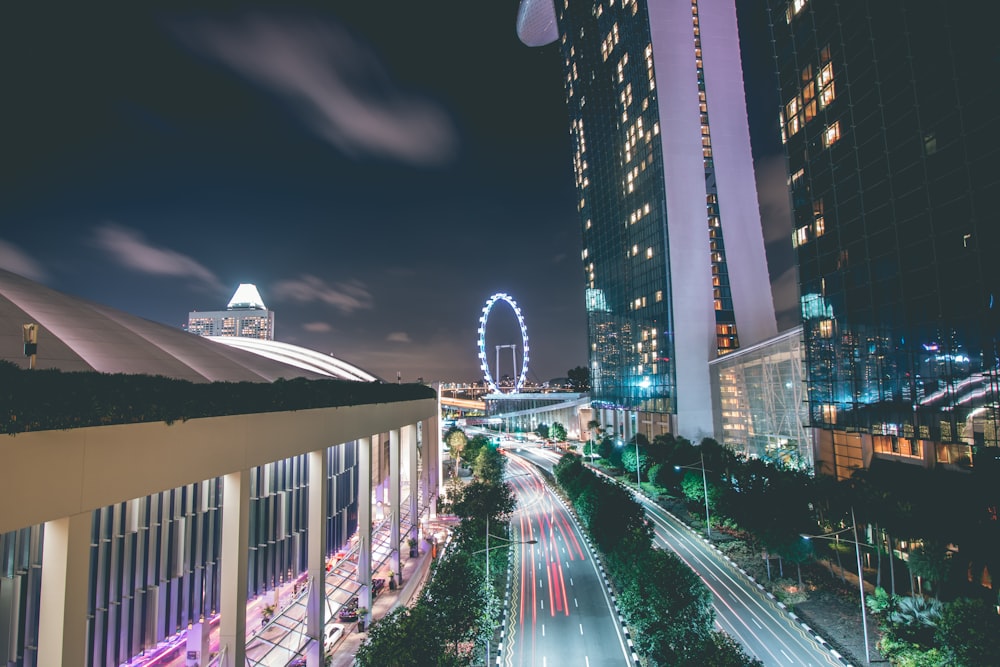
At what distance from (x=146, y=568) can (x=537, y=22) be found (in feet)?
618

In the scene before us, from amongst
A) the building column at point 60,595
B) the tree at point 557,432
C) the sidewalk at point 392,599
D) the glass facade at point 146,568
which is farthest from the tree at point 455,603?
the tree at point 557,432

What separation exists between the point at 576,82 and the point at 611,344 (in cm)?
6776

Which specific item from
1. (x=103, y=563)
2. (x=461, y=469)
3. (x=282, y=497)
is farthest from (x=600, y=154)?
(x=103, y=563)

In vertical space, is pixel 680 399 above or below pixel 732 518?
above

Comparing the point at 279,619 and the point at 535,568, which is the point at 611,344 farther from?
the point at 279,619

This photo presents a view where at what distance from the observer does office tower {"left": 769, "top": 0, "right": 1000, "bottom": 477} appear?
33969mm

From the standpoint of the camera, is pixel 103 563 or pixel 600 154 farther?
pixel 600 154

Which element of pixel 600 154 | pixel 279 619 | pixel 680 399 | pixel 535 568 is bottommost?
pixel 535 568

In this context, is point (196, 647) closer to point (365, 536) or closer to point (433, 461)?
point (365, 536)

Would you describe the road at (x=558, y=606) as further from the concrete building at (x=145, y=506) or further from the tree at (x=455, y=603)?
the concrete building at (x=145, y=506)

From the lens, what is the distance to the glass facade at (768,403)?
187 ft

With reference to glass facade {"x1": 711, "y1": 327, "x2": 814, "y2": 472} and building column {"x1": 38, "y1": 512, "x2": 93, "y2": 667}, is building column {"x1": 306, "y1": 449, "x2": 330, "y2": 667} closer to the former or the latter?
building column {"x1": 38, "y1": 512, "x2": 93, "y2": 667}

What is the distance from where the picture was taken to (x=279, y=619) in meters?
26.8

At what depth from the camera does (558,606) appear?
36.1 metres
